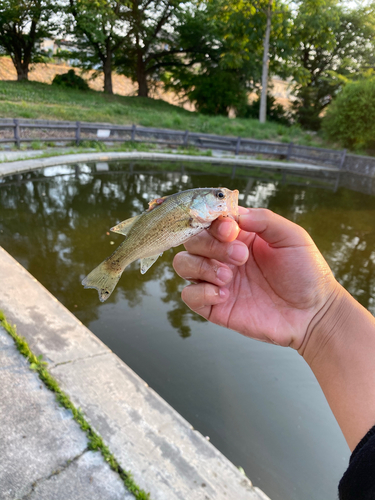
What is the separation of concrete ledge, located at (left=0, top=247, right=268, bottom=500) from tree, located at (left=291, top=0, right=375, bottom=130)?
1156 inches

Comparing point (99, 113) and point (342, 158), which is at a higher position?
point (99, 113)

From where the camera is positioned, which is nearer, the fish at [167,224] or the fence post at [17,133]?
the fish at [167,224]

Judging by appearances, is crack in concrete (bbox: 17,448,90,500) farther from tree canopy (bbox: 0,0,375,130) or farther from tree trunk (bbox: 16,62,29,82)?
tree trunk (bbox: 16,62,29,82)

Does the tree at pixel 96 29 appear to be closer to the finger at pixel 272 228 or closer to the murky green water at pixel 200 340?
the murky green water at pixel 200 340

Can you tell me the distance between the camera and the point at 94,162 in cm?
1408

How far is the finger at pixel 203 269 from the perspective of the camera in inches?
80.7

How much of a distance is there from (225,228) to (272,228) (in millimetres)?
340

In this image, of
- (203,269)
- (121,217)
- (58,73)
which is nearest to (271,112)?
(58,73)

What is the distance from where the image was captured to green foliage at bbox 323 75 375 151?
20672 millimetres

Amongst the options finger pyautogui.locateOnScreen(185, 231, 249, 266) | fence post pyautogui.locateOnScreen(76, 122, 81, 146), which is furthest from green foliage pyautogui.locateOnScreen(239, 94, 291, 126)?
finger pyautogui.locateOnScreen(185, 231, 249, 266)

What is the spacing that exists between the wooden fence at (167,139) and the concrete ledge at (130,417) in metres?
12.4

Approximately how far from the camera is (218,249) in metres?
1.97

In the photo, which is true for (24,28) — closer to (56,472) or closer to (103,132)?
(103,132)

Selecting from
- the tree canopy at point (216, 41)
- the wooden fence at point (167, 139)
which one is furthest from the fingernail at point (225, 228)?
the tree canopy at point (216, 41)
